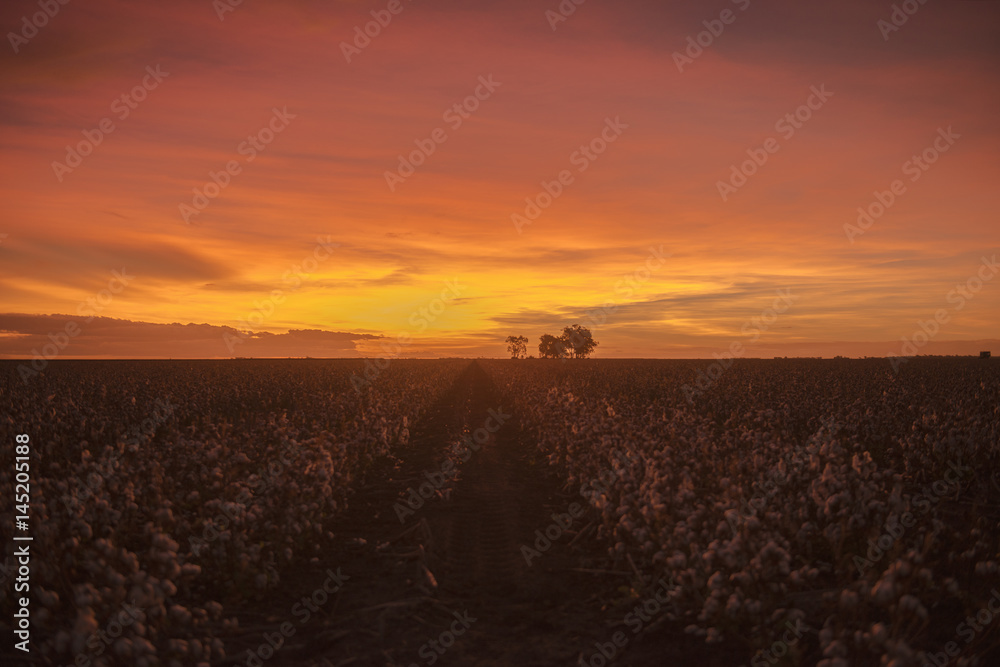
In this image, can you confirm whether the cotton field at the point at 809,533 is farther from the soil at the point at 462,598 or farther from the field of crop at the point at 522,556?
the soil at the point at 462,598

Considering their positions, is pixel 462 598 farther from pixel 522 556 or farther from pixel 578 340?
pixel 578 340

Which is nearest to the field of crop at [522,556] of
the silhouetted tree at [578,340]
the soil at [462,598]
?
the soil at [462,598]

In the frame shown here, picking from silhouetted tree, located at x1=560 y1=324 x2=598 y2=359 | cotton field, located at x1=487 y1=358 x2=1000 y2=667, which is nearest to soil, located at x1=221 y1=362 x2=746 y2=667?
cotton field, located at x1=487 y1=358 x2=1000 y2=667

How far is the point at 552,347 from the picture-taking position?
520 ft

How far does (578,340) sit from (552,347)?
14.1m

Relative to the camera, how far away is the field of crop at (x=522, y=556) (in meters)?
5.11

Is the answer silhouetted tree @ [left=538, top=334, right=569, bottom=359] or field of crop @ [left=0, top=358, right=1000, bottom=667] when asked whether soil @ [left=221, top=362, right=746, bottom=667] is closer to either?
field of crop @ [left=0, top=358, right=1000, bottom=667]

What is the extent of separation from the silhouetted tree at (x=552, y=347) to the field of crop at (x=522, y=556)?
135511mm

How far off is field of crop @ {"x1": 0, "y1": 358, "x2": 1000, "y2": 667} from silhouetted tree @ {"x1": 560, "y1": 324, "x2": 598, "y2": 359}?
132162 mm

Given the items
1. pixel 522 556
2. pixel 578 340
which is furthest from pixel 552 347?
pixel 522 556

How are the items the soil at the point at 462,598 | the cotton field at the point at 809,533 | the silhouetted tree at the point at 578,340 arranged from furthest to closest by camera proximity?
the silhouetted tree at the point at 578,340, the soil at the point at 462,598, the cotton field at the point at 809,533

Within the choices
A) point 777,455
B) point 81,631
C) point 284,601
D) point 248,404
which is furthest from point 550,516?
point 248,404

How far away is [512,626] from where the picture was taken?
6.21 m

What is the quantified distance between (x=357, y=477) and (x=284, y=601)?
239 inches
